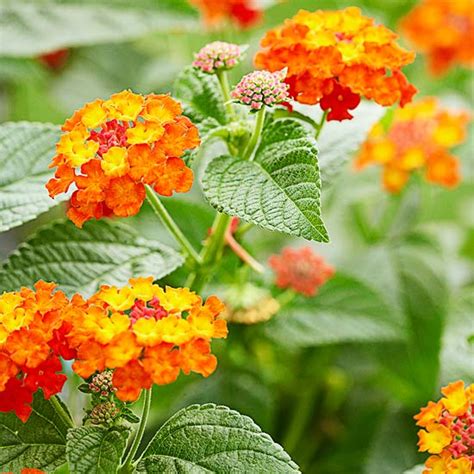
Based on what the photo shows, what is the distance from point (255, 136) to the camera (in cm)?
77

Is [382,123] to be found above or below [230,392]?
above

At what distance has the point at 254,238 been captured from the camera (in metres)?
Result: 1.32

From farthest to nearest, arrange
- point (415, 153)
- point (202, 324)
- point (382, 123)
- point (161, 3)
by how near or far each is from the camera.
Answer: point (161, 3) → point (415, 153) → point (382, 123) → point (202, 324)

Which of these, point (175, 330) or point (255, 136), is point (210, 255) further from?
point (175, 330)

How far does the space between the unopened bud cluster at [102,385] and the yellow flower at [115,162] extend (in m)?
0.15

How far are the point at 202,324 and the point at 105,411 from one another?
102mm

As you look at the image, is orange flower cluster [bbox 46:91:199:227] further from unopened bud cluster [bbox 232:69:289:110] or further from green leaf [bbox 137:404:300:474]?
green leaf [bbox 137:404:300:474]

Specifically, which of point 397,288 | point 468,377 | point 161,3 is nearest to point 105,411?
point 468,377

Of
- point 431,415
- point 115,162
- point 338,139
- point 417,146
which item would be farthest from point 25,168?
point 417,146

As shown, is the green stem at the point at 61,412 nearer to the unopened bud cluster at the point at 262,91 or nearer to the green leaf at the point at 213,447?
the green leaf at the point at 213,447

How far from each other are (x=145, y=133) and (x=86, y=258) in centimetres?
21

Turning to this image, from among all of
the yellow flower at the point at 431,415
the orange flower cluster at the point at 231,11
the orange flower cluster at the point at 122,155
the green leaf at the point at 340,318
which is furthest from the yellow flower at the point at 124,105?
the orange flower cluster at the point at 231,11

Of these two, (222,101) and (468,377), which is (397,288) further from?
(222,101)

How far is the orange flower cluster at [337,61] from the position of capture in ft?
2.43
